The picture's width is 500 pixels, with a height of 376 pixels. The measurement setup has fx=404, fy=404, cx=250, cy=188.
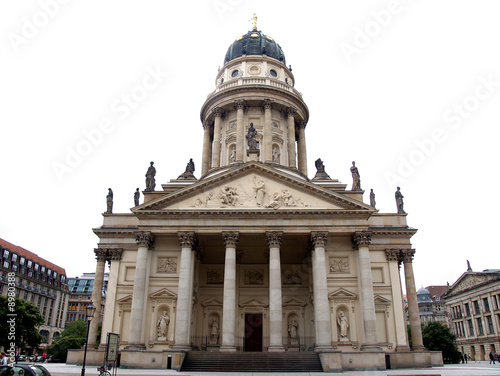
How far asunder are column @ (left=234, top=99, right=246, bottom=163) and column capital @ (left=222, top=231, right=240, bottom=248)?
14.6 meters

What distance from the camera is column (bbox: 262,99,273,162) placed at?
44.4 m

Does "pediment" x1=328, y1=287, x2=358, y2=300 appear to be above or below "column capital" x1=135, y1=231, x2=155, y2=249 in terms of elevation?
below

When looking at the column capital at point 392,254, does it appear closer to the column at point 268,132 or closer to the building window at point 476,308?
the column at point 268,132

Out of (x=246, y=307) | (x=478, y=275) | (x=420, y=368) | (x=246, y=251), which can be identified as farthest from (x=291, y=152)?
(x=478, y=275)

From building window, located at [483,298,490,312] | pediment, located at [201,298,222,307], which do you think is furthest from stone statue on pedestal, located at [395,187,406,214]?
building window, located at [483,298,490,312]

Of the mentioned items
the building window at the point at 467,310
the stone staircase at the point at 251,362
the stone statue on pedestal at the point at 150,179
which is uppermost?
the stone statue on pedestal at the point at 150,179

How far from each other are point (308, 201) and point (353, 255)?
5804mm

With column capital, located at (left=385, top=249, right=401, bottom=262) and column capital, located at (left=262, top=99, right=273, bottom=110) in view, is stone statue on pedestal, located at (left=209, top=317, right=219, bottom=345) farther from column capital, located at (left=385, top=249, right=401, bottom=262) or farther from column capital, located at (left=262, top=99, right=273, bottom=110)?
column capital, located at (left=262, top=99, right=273, bottom=110)

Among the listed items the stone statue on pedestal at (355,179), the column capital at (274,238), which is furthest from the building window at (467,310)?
the column capital at (274,238)

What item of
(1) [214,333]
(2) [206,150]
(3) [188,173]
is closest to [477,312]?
(2) [206,150]

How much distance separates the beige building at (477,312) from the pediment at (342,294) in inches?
1886

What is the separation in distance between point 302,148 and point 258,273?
18474 millimetres

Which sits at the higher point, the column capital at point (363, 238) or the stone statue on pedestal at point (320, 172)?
the stone statue on pedestal at point (320, 172)

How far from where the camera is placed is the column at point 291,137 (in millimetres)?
45875
